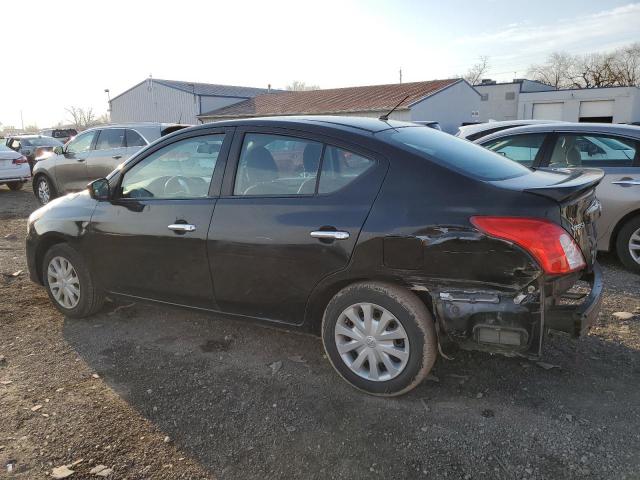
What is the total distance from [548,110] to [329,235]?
1787 inches

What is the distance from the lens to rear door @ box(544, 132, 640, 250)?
540cm

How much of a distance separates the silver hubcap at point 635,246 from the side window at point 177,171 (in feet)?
14.4

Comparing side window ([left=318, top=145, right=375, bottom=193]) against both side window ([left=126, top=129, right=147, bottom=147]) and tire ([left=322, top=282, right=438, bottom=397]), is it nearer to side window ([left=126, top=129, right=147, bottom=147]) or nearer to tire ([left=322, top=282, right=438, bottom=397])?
tire ([left=322, top=282, right=438, bottom=397])

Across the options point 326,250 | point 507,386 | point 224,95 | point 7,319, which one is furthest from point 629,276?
point 224,95

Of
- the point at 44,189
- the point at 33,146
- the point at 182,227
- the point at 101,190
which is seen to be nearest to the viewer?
the point at 182,227

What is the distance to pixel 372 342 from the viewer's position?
10.1 feet

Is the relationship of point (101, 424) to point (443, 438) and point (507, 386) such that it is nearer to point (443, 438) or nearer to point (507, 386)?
point (443, 438)

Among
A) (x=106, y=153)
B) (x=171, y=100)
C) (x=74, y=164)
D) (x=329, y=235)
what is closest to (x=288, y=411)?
(x=329, y=235)

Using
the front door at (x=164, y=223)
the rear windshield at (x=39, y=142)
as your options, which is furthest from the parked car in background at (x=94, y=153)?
the rear windshield at (x=39, y=142)

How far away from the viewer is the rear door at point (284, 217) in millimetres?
3068

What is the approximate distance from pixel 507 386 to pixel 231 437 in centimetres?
173

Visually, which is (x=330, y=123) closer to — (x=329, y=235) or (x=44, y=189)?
(x=329, y=235)

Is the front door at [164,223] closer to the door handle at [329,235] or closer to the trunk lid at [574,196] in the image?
the door handle at [329,235]

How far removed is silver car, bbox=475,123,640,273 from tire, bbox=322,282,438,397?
3.52 metres
